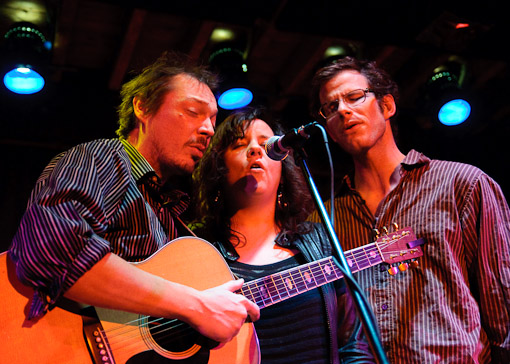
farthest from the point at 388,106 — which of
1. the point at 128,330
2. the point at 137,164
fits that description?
the point at 128,330

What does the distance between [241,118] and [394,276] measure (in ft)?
4.52

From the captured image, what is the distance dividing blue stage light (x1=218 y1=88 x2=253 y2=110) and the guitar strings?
2063mm

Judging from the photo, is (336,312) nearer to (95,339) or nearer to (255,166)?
(255,166)

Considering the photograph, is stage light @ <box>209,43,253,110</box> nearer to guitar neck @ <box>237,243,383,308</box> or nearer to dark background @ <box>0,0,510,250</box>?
dark background @ <box>0,0,510,250</box>

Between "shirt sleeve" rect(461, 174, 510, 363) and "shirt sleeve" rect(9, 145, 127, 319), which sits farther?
"shirt sleeve" rect(461, 174, 510, 363)

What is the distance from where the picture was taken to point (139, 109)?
110 inches

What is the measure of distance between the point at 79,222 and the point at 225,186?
1.50 m

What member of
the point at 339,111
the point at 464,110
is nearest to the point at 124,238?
the point at 339,111

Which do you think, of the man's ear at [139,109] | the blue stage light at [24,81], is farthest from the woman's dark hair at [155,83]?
the blue stage light at [24,81]

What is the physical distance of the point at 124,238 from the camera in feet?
6.64

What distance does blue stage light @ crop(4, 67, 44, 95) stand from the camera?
391 centimetres

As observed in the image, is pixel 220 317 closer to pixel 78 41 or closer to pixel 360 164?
pixel 360 164

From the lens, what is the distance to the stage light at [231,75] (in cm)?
414

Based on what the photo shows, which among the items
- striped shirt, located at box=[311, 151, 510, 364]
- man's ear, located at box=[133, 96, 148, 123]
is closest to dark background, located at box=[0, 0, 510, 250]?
man's ear, located at box=[133, 96, 148, 123]
